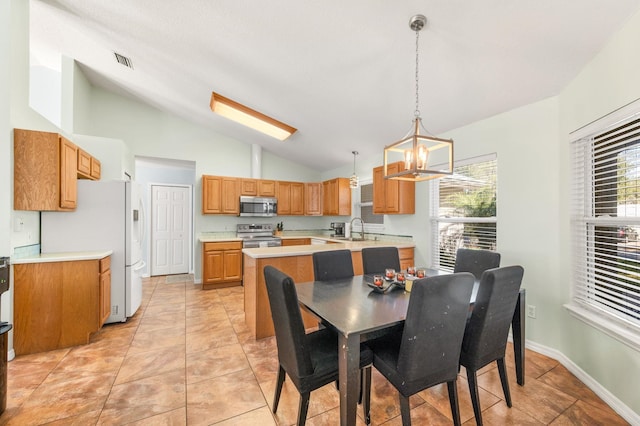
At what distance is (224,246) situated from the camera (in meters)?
4.85

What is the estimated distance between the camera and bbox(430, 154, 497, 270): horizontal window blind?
10.2ft

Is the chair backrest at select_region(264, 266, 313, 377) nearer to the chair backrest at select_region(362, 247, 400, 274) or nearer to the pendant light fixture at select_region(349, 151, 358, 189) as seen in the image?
the chair backrest at select_region(362, 247, 400, 274)

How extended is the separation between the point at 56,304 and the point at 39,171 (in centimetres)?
128

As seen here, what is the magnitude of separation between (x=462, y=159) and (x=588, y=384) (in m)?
2.32

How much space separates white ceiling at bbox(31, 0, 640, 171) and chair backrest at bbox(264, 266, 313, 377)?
77.1 inches

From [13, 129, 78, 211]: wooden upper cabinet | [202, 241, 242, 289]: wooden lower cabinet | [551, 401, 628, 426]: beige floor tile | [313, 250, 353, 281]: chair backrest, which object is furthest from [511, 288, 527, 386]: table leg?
[13, 129, 78, 211]: wooden upper cabinet

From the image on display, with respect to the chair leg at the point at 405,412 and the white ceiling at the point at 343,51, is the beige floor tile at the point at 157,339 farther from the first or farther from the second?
the white ceiling at the point at 343,51

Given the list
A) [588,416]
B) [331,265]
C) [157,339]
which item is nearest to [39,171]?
[157,339]

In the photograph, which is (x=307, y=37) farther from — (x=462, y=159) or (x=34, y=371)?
(x=34, y=371)

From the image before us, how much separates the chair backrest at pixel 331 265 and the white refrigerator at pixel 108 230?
92.9 inches

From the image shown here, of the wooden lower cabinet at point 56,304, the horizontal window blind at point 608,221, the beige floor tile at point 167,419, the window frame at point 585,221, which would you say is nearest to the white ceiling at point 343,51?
the window frame at point 585,221

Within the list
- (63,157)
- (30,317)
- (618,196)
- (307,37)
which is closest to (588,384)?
(618,196)

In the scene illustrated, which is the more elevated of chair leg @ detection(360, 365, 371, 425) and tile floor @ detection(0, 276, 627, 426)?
A: chair leg @ detection(360, 365, 371, 425)

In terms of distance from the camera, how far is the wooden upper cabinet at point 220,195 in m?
5.06
